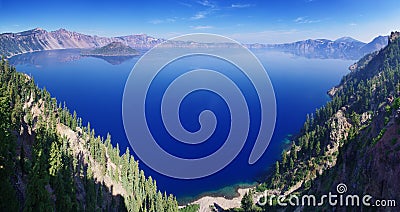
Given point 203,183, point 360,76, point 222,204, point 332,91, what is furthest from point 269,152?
point 332,91

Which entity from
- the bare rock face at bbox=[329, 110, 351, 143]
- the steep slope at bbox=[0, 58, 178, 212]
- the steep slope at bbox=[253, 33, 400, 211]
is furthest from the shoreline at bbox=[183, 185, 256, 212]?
the bare rock face at bbox=[329, 110, 351, 143]

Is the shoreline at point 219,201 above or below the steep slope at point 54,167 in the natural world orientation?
below

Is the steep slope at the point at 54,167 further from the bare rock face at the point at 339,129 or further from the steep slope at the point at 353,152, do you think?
the bare rock face at the point at 339,129

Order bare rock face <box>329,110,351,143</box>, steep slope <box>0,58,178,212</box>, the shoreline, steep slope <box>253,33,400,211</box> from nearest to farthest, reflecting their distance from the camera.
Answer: steep slope <box>0,58,178,212</box> → steep slope <box>253,33,400,211</box> → the shoreline → bare rock face <box>329,110,351,143</box>

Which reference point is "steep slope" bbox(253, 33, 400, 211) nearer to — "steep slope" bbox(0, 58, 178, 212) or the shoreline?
the shoreline

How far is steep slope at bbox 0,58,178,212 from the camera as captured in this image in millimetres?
27375

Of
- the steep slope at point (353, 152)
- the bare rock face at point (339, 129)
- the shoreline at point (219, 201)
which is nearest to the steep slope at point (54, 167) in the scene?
the shoreline at point (219, 201)

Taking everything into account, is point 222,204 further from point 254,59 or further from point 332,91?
point 332,91

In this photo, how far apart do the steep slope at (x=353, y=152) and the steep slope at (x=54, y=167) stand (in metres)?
29.8

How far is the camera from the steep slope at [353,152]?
3125 centimetres

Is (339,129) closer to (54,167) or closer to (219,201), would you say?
(219,201)

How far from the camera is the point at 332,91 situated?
614 feet

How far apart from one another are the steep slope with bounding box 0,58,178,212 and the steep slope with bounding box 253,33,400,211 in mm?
29788

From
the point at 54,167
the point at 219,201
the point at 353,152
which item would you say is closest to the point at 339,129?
the point at 353,152
